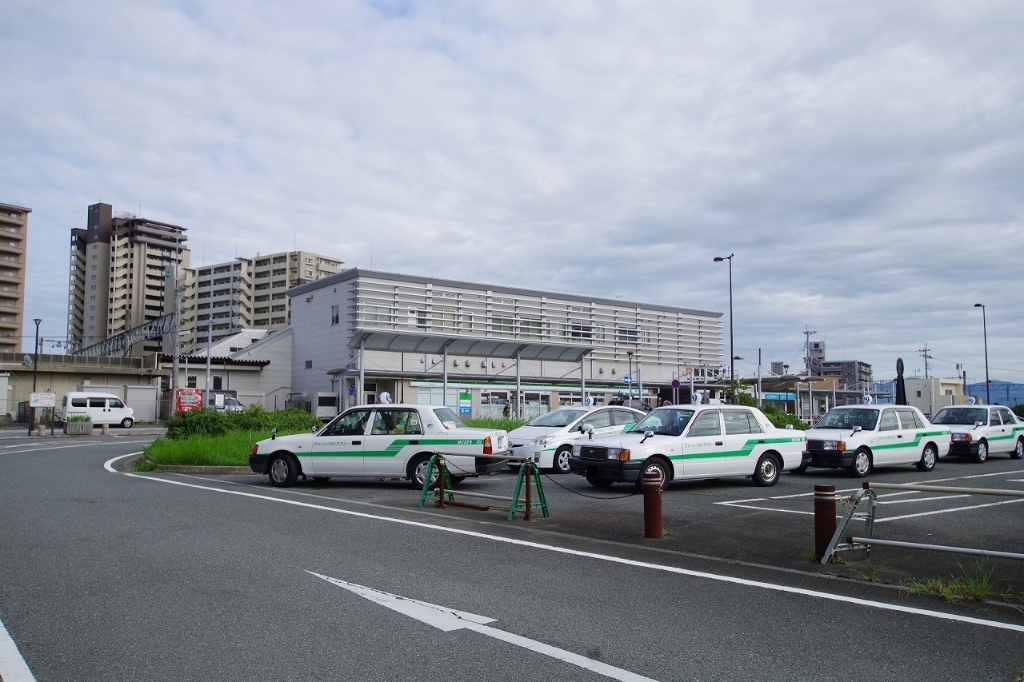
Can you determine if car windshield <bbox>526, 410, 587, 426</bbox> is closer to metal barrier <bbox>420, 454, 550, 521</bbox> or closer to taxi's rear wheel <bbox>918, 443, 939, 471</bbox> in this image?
metal barrier <bbox>420, 454, 550, 521</bbox>

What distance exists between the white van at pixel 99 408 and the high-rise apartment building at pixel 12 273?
45.4 metres

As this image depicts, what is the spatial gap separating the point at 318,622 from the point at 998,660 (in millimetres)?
4626

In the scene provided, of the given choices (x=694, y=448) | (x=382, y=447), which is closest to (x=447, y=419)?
(x=382, y=447)

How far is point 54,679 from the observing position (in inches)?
178

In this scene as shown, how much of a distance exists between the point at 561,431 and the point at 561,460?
0.67m

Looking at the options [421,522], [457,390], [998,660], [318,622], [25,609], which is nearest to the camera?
[998,660]

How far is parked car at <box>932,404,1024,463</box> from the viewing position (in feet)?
70.1

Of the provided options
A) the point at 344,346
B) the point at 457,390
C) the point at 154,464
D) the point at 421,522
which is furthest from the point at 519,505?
the point at 344,346

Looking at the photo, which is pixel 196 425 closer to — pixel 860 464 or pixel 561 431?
pixel 561 431

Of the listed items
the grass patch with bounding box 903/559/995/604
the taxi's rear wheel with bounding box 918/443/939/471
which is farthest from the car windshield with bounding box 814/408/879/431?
the grass patch with bounding box 903/559/995/604

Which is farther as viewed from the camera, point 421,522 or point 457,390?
point 457,390

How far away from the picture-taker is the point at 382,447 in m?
14.5

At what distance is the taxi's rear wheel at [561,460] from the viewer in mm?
17750

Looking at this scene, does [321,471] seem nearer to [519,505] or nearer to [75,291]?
[519,505]
